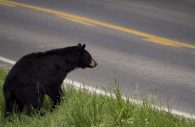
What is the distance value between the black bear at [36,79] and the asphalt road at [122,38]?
1128 millimetres

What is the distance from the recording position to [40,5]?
729 inches

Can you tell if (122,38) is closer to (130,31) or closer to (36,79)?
(130,31)

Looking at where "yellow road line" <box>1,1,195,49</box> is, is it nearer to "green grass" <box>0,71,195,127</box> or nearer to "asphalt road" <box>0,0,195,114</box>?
"asphalt road" <box>0,0,195,114</box>

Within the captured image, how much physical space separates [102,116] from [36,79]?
4.69ft

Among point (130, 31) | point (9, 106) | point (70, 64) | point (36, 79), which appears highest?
point (130, 31)

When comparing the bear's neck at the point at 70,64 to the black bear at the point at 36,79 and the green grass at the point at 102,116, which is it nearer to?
the black bear at the point at 36,79

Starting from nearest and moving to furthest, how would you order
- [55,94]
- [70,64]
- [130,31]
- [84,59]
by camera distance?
1. [55,94]
2. [70,64]
3. [84,59]
4. [130,31]

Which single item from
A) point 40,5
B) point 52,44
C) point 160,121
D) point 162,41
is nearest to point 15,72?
point 160,121

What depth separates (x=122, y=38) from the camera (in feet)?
49.2

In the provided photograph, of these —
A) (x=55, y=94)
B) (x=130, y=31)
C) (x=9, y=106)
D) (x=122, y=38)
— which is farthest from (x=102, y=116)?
(x=130, y=31)

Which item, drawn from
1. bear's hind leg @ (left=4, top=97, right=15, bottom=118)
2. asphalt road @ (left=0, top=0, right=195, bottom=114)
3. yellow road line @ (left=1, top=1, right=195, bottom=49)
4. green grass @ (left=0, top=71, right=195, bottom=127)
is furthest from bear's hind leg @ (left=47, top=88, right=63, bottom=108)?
yellow road line @ (left=1, top=1, right=195, bottom=49)

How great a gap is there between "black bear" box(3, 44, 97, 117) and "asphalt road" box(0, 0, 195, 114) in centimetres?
113

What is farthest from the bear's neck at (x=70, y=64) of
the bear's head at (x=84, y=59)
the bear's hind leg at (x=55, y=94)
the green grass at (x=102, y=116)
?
the green grass at (x=102, y=116)

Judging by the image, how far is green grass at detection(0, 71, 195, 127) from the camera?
7.91 metres
